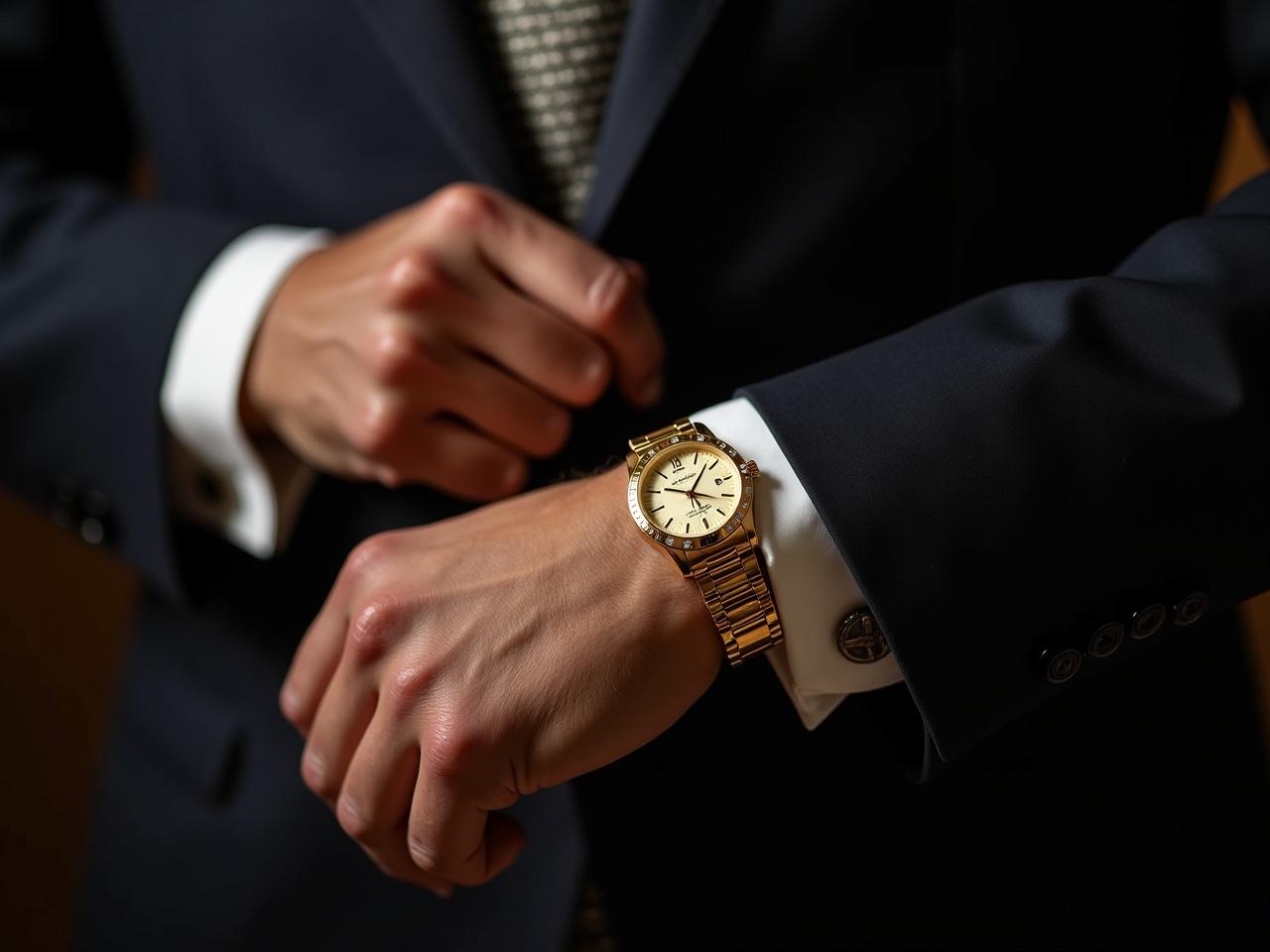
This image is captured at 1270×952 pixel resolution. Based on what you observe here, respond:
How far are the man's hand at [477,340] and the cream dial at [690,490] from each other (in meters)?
0.15

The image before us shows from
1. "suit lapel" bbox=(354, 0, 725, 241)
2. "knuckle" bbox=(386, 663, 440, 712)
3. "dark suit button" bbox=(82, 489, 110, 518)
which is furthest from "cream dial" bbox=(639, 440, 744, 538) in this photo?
"dark suit button" bbox=(82, 489, 110, 518)

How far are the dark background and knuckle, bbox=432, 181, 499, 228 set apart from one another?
1.44m

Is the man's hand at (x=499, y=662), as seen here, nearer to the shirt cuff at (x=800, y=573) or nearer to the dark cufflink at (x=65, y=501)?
the shirt cuff at (x=800, y=573)

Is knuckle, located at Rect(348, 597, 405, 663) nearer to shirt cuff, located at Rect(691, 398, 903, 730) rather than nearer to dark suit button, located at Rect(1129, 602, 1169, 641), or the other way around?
shirt cuff, located at Rect(691, 398, 903, 730)

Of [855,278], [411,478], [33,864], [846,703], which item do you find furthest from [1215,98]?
[33,864]

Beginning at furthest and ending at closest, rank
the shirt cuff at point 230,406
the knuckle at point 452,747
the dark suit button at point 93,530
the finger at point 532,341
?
the dark suit button at point 93,530, the shirt cuff at point 230,406, the finger at point 532,341, the knuckle at point 452,747

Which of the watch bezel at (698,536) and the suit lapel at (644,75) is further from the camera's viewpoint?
the suit lapel at (644,75)

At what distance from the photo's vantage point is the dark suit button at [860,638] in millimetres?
586

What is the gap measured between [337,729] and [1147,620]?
47cm

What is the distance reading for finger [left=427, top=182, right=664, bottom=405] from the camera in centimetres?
71

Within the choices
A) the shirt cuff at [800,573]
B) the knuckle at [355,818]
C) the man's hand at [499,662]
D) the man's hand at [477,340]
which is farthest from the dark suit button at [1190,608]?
the knuckle at [355,818]

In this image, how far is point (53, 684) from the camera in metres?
1.82

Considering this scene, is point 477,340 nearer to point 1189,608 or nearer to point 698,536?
point 698,536

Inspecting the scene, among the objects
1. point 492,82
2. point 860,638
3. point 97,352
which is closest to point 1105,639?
point 860,638
